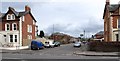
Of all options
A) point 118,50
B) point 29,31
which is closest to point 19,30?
point 29,31

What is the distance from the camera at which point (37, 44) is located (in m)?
59.0

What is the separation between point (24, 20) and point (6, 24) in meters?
4.70

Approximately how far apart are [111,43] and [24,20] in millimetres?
28479

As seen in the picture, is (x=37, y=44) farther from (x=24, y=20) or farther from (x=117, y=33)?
(x=117, y=33)

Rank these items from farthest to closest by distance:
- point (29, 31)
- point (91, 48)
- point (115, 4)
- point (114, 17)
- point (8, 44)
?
point (29, 31) < point (8, 44) < point (115, 4) < point (114, 17) < point (91, 48)

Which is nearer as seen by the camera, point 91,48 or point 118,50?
point 118,50

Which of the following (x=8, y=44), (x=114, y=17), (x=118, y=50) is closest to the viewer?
(x=118, y=50)

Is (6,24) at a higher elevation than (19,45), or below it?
higher

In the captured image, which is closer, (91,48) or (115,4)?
(91,48)

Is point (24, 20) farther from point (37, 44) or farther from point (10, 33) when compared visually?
point (37, 44)

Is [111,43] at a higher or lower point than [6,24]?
lower

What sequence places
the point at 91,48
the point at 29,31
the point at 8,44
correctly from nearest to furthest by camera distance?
the point at 91,48 → the point at 8,44 → the point at 29,31

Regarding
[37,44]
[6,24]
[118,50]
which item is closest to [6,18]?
[6,24]

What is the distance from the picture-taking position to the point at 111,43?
46250 mm
